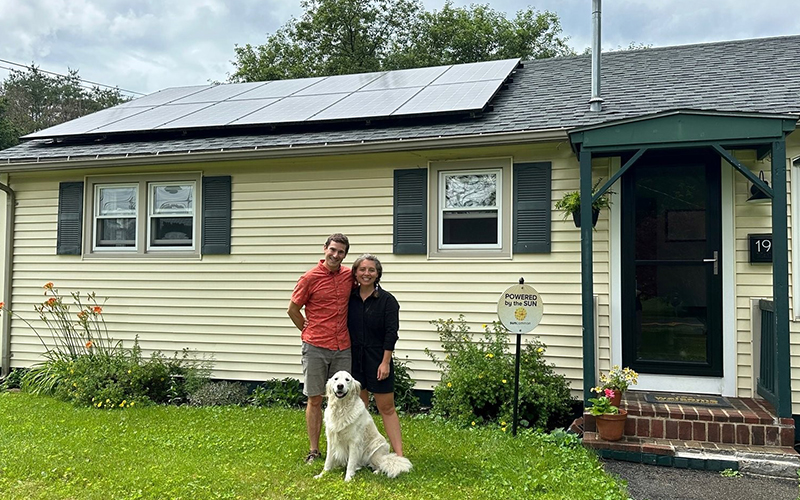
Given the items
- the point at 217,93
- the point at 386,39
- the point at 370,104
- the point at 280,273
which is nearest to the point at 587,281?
the point at 280,273

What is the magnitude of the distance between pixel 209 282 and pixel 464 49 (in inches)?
694

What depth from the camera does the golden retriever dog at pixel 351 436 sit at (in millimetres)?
3590

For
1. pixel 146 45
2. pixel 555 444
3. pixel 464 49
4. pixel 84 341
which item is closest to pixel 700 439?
pixel 555 444

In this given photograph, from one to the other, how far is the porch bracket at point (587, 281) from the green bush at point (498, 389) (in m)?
0.50

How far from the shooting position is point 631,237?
5.20 meters

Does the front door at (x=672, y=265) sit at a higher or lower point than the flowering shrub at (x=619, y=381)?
higher

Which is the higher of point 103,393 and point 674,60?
point 674,60

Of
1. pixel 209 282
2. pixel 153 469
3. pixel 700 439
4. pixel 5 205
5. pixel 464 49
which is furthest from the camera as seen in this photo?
pixel 464 49

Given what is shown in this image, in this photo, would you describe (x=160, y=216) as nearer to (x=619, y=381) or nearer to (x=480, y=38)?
(x=619, y=381)

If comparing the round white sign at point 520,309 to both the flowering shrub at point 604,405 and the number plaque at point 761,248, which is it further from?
the number plaque at point 761,248

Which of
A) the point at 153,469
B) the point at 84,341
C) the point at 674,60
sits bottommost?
the point at 153,469

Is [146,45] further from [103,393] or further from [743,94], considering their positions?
[743,94]

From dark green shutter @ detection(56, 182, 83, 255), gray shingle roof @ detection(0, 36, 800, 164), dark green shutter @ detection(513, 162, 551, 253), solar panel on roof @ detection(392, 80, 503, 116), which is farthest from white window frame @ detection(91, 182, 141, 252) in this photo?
dark green shutter @ detection(513, 162, 551, 253)

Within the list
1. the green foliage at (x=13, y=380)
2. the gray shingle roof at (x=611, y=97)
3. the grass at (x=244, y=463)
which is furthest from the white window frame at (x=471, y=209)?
the green foliage at (x=13, y=380)
